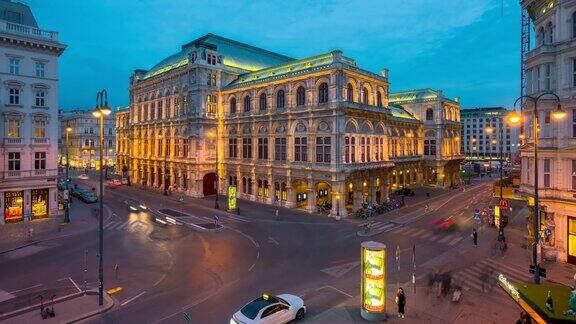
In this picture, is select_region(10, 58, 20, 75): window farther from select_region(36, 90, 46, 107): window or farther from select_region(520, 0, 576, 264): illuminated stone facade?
select_region(520, 0, 576, 264): illuminated stone facade

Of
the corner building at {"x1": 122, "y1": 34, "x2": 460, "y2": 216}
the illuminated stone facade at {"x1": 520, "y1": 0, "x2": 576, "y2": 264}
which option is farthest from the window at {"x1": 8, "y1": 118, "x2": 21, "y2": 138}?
the illuminated stone facade at {"x1": 520, "y1": 0, "x2": 576, "y2": 264}

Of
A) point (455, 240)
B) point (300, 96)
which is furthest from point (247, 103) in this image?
point (455, 240)

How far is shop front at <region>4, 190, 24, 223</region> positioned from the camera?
122ft

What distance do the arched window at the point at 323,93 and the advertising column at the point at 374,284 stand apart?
28.6m

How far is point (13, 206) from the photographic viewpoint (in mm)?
37531

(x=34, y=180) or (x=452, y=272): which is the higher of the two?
(x=34, y=180)

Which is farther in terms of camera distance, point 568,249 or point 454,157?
point 454,157

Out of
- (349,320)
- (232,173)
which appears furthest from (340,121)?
(349,320)

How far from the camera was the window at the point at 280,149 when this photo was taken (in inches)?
1873

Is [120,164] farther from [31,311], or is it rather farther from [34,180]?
[31,311]

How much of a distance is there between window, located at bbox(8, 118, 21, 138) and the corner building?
74.1 feet

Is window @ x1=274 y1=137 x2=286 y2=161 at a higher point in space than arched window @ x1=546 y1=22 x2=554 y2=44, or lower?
lower

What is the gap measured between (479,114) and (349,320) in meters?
184

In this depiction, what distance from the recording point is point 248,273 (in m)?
23.0
